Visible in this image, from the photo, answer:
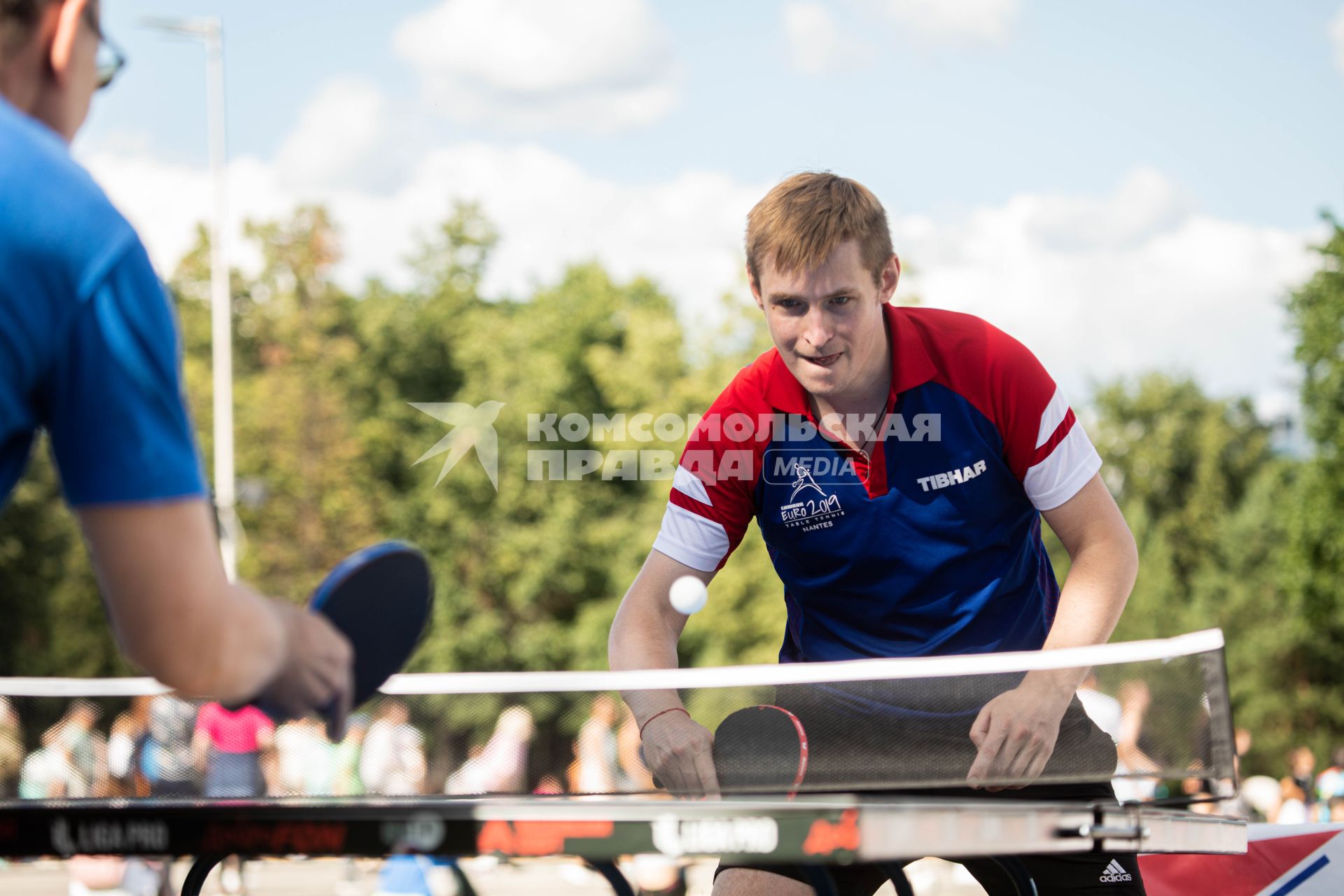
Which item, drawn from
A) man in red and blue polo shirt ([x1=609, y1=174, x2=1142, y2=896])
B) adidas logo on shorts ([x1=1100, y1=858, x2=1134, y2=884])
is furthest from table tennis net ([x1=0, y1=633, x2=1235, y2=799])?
adidas logo on shorts ([x1=1100, y1=858, x2=1134, y2=884])

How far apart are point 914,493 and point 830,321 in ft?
1.68

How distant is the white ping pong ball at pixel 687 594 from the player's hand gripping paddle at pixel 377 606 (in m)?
1.44

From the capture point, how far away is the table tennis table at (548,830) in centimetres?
200

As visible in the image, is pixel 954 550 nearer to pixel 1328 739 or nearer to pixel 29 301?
pixel 29 301

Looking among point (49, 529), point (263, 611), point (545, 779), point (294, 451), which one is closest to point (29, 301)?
point (263, 611)

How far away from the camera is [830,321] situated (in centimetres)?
377

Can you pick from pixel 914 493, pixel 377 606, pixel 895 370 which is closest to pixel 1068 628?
pixel 914 493

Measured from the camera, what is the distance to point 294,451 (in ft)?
140

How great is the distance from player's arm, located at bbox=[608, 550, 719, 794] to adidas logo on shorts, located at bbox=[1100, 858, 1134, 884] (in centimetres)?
99

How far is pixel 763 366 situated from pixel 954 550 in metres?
0.76

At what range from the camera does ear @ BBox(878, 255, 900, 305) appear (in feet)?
13.0

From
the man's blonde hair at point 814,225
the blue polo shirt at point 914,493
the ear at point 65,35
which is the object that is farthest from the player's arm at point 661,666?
the ear at point 65,35

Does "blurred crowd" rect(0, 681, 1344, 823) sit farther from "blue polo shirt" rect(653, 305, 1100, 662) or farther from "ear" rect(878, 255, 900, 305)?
"ear" rect(878, 255, 900, 305)

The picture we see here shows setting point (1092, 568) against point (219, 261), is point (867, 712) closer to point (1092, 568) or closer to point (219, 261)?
point (1092, 568)
